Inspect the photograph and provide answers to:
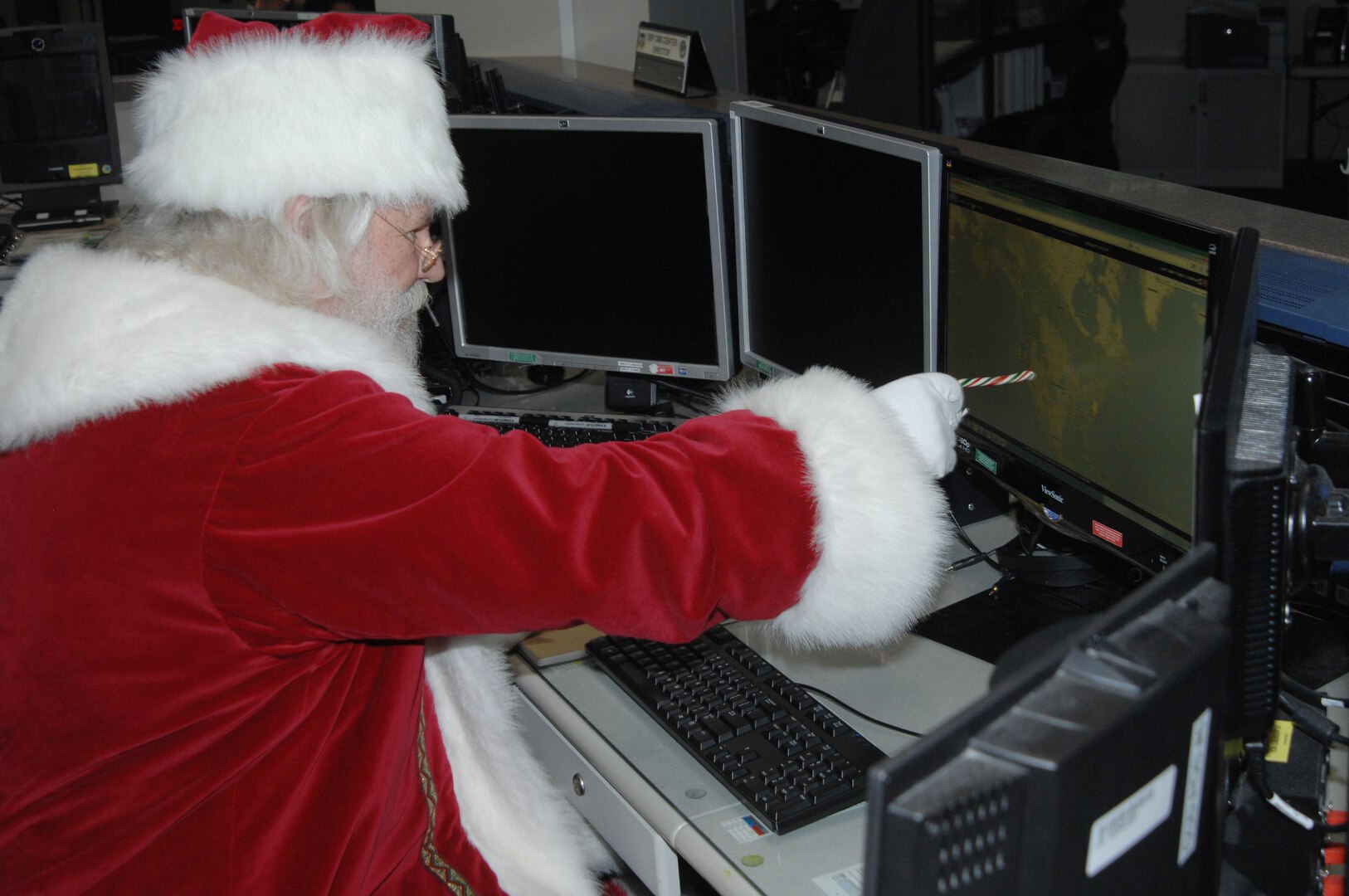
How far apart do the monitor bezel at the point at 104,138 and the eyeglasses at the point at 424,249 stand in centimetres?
246

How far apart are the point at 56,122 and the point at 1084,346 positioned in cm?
300

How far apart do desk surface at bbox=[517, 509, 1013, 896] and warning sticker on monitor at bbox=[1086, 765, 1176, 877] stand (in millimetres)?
413

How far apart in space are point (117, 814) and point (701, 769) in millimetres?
499

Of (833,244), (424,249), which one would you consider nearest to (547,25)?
(833,244)

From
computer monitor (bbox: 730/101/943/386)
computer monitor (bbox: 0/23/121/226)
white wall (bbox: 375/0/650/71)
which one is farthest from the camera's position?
white wall (bbox: 375/0/650/71)

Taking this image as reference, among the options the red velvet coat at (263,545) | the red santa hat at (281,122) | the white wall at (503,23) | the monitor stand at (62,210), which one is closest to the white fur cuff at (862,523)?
the red velvet coat at (263,545)

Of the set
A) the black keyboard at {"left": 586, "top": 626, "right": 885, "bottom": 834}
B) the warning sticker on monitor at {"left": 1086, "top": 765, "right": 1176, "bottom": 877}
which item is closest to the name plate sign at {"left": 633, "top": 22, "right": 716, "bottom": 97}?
the black keyboard at {"left": 586, "top": 626, "right": 885, "bottom": 834}

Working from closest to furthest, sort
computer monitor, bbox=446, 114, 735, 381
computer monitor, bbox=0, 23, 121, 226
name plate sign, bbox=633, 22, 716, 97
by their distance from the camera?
computer monitor, bbox=446, 114, 735, 381 → name plate sign, bbox=633, 22, 716, 97 → computer monitor, bbox=0, 23, 121, 226

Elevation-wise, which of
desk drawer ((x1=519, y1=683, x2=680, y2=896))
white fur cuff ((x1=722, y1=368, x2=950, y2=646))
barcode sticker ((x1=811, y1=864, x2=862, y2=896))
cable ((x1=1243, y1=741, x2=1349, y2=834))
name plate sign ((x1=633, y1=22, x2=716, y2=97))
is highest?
name plate sign ((x1=633, y1=22, x2=716, y2=97))

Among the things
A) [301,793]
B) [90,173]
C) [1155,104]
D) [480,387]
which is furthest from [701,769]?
[1155,104]

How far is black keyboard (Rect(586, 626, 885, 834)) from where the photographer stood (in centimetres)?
106

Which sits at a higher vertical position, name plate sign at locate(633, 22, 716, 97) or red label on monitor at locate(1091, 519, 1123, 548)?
name plate sign at locate(633, 22, 716, 97)

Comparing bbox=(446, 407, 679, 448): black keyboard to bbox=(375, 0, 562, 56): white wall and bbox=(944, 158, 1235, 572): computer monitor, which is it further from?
bbox=(375, 0, 562, 56): white wall

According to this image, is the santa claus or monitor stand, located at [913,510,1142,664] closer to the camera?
the santa claus
